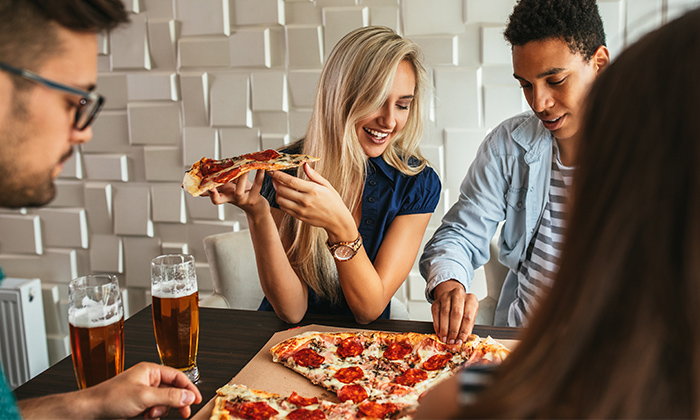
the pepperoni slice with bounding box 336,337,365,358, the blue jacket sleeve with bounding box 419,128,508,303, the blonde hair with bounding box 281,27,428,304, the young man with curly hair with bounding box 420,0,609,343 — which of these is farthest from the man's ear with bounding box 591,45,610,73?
the pepperoni slice with bounding box 336,337,365,358

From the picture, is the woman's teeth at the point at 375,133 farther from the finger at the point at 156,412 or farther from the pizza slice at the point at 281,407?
the finger at the point at 156,412

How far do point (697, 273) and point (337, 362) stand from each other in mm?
1004

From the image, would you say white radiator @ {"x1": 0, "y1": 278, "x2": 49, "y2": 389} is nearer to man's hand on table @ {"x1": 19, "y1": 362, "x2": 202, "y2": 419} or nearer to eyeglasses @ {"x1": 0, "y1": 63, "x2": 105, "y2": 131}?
man's hand on table @ {"x1": 19, "y1": 362, "x2": 202, "y2": 419}

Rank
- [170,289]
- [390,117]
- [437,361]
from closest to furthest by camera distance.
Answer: [170,289] < [437,361] < [390,117]

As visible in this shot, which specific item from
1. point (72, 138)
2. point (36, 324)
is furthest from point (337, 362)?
point (36, 324)

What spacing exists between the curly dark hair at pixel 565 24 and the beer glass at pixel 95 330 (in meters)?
1.52

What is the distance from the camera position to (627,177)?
54 cm

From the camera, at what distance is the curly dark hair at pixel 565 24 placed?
5.93 feet

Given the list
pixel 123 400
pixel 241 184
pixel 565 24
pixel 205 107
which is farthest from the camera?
pixel 205 107

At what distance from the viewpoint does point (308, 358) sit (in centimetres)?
137

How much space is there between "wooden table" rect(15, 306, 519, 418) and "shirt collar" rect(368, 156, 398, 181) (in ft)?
2.30

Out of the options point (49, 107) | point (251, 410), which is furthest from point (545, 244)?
point (49, 107)

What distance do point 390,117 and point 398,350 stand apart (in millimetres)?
916

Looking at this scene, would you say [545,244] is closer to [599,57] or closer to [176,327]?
[599,57]
